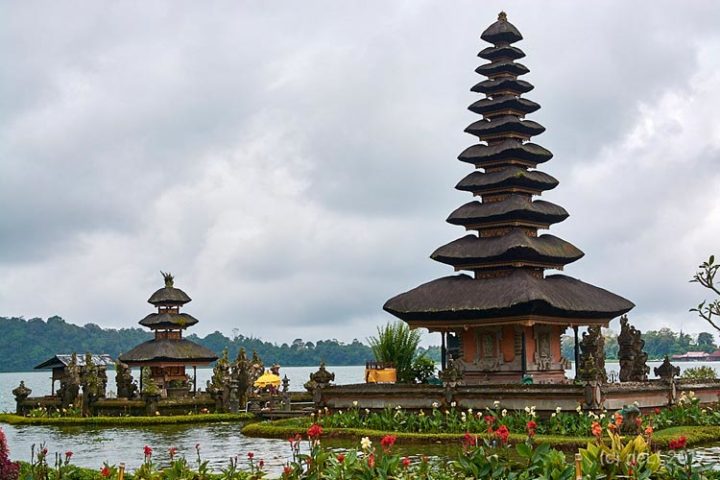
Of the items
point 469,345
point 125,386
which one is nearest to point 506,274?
point 469,345

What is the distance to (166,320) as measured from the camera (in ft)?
181

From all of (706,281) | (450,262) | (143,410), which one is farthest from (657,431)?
(143,410)

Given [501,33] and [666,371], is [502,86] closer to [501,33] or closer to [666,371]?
[501,33]

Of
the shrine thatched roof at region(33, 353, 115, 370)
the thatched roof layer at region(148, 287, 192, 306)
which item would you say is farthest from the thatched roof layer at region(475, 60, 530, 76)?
the shrine thatched roof at region(33, 353, 115, 370)

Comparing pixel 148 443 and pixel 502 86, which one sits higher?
pixel 502 86

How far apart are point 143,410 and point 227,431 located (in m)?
8.83

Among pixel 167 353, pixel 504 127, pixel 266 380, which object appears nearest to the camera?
pixel 504 127

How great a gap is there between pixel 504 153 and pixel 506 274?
552cm

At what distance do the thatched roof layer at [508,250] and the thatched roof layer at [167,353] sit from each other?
19213mm

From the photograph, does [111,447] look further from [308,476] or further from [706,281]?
[706,281]

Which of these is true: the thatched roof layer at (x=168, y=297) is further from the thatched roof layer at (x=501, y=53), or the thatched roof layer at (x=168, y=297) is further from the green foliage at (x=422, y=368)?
the thatched roof layer at (x=501, y=53)

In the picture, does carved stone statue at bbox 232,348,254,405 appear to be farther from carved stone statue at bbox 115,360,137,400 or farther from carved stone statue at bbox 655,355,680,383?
carved stone statue at bbox 655,355,680,383

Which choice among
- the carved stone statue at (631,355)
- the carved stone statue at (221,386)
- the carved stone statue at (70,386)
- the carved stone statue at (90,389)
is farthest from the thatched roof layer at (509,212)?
the carved stone statue at (70,386)

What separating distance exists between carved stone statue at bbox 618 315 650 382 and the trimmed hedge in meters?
16.1
